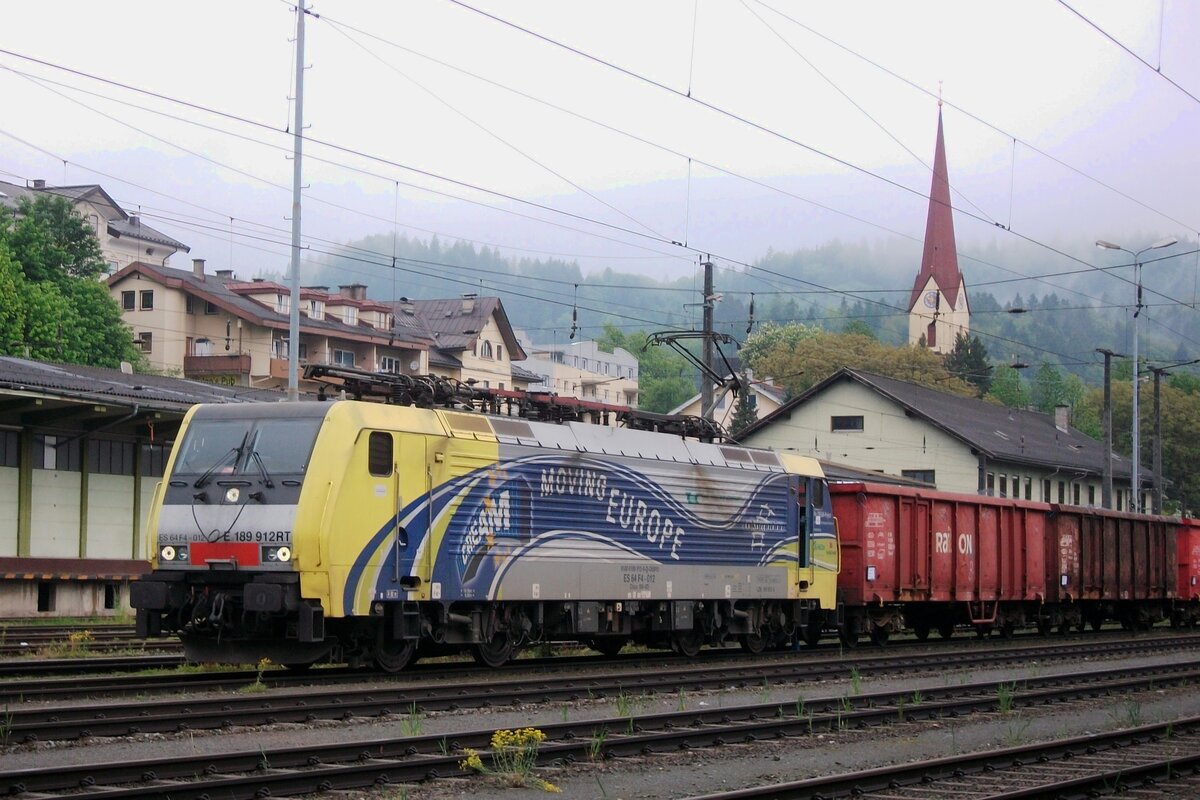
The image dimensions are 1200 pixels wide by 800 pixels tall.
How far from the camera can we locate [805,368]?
100188 millimetres

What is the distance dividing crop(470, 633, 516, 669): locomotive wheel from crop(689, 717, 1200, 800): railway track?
783 centimetres

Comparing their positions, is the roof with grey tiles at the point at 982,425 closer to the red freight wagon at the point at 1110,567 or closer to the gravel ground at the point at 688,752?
the red freight wagon at the point at 1110,567

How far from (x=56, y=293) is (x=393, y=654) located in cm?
5730

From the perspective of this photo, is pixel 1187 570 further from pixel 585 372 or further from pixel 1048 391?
pixel 1048 391

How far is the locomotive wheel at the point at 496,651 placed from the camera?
18.8 meters

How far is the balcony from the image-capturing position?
70812 mm

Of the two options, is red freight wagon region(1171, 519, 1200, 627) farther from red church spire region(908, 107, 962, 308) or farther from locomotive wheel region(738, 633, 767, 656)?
red church spire region(908, 107, 962, 308)

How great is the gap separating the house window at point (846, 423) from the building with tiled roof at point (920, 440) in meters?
0.04

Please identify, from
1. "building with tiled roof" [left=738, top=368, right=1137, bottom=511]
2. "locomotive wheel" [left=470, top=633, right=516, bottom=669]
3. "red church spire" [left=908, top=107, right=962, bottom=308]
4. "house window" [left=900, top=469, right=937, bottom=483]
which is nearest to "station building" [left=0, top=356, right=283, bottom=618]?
"locomotive wheel" [left=470, top=633, right=516, bottom=669]

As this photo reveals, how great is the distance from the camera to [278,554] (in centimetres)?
1576

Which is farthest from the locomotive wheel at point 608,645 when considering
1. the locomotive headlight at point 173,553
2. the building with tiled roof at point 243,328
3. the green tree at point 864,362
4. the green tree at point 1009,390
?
the green tree at point 1009,390

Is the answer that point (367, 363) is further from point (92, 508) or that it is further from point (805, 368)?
point (92, 508)

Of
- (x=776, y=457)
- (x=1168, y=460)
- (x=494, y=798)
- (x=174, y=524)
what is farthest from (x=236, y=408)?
(x=1168, y=460)

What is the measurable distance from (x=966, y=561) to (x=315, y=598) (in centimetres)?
1690
